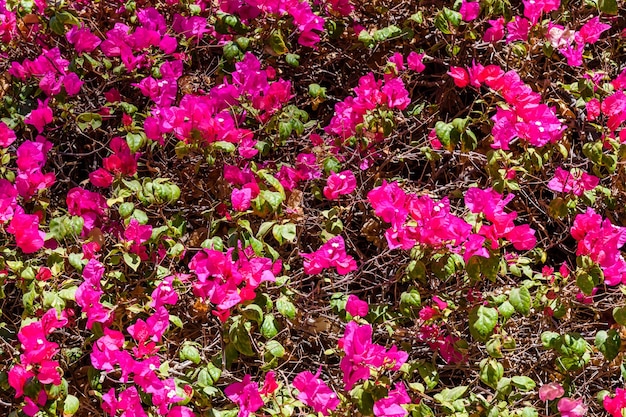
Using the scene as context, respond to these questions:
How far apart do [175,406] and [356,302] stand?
0.50 meters

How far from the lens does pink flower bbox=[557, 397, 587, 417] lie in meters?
1.86

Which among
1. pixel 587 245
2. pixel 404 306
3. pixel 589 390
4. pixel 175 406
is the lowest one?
pixel 589 390

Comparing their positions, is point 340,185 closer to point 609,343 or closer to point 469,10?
point 469,10

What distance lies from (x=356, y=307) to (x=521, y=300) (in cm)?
40

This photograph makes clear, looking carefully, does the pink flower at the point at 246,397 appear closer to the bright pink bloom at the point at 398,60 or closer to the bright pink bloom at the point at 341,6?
the bright pink bloom at the point at 398,60

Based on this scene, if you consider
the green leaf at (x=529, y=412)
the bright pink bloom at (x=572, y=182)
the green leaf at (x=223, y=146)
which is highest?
the green leaf at (x=223, y=146)

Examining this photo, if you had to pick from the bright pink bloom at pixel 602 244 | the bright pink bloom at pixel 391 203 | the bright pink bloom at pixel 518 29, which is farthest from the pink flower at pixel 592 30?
the bright pink bloom at pixel 391 203

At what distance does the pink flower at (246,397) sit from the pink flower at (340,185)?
53 centimetres

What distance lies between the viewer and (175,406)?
1.79 metres

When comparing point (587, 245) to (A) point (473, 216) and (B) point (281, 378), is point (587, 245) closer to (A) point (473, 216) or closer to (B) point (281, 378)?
(A) point (473, 216)

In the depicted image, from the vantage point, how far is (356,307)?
186cm

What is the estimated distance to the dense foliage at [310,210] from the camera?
179 centimetres

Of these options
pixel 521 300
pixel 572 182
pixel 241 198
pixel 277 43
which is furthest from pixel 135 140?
pixel 572 182

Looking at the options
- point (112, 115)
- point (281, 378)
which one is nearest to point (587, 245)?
point (281, 378)
